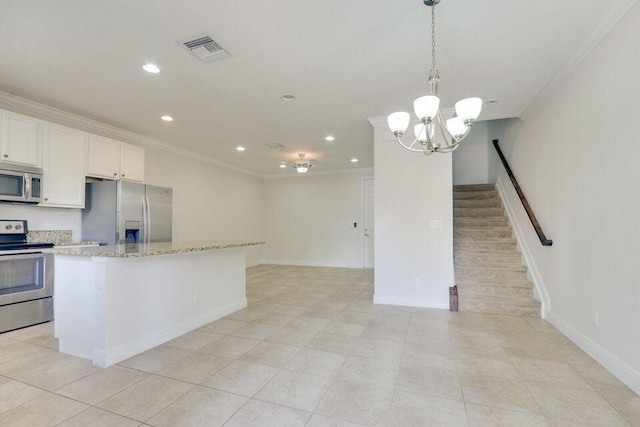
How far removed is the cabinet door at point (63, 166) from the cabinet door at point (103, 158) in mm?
86

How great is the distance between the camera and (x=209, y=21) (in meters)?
2.24

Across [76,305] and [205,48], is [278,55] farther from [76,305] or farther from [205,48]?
[76,305]

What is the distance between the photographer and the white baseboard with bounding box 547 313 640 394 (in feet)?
6.92

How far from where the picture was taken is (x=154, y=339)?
2.86 meters

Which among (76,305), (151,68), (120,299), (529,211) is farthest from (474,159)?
(76,305)

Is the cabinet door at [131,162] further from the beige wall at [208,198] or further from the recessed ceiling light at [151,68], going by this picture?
the recessed ceiling light at [151,68]

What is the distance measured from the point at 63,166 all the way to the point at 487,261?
19.8 ft

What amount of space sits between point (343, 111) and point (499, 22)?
6.60 feet

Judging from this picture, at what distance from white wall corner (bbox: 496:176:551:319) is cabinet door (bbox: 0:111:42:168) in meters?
6.36

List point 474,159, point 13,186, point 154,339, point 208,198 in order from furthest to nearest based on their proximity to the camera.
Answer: point 208,198 < point 474,159 < point 13,186 < point 154,339

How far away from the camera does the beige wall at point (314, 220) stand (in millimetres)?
7859

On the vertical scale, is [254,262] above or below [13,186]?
below

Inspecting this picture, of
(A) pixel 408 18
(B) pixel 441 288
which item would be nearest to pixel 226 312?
(B) pixel 441 288

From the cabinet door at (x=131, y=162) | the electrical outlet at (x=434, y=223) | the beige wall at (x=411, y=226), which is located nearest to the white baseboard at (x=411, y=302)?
the beige wall at (x=411, y=226)
